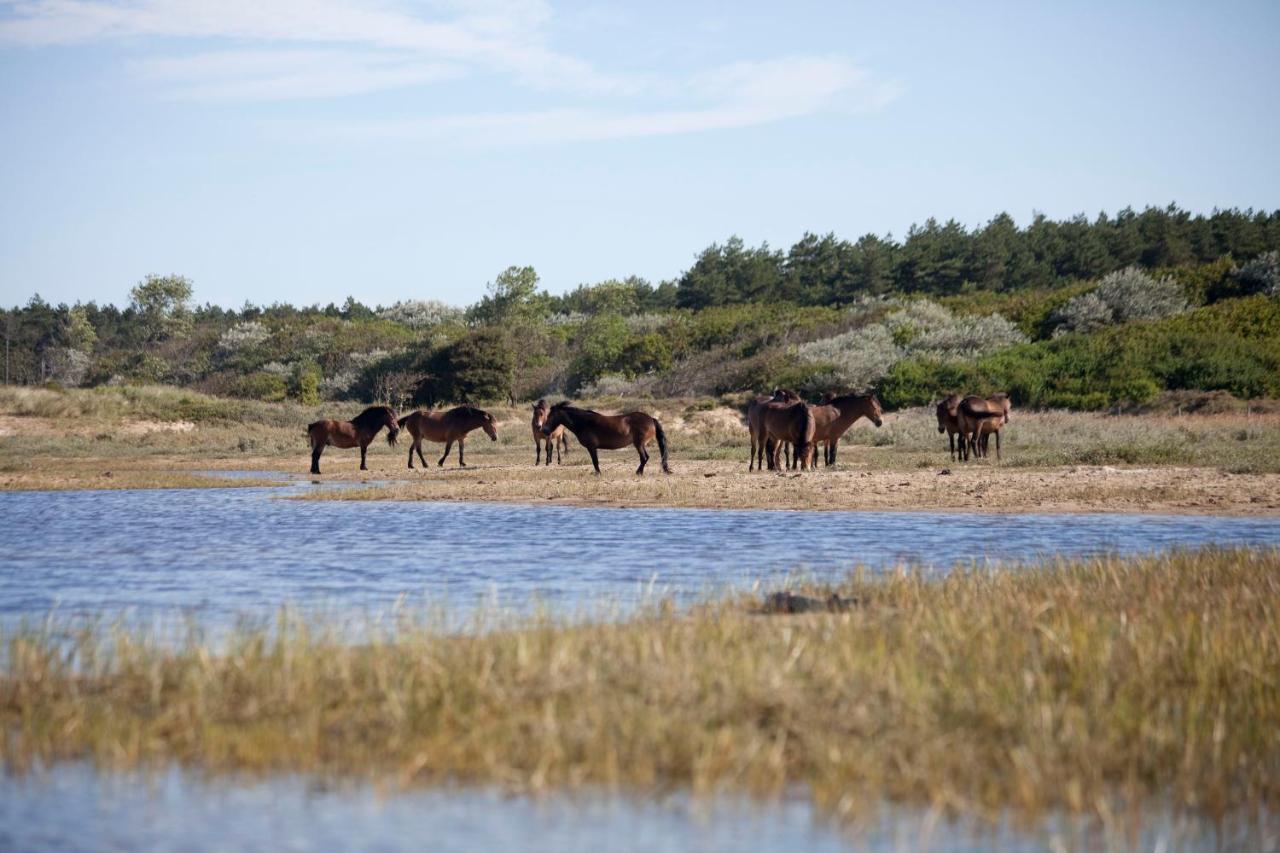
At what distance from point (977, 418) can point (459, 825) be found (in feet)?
76.8

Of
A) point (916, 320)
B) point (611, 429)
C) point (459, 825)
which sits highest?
point (916, 320)

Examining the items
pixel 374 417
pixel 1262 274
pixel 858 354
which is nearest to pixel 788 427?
pixel 374 417

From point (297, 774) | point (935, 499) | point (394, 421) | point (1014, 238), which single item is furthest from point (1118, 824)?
point (1014, 238)

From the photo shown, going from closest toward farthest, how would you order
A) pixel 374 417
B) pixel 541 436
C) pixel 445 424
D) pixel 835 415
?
1. pixel 835 415
2. pixel 541 436
3. pixel 374 417
4. pixel 445 424

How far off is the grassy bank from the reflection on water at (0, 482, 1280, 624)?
271cm

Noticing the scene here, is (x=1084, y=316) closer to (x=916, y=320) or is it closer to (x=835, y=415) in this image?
(x=916, y=320)

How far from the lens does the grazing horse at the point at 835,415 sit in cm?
2659

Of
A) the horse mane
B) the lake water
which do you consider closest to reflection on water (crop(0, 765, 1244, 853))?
the lake water

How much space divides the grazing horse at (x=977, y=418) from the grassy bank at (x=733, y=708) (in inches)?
743

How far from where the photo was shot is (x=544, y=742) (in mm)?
6047

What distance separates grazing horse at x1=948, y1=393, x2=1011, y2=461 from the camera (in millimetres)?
27406

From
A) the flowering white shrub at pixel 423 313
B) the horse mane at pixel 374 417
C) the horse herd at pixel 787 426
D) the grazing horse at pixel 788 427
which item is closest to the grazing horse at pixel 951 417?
the horse herd at pixel 787 426

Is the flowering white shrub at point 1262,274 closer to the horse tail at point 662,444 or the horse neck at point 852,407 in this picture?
the horse neck at point 852,407

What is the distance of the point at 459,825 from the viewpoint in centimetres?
538
